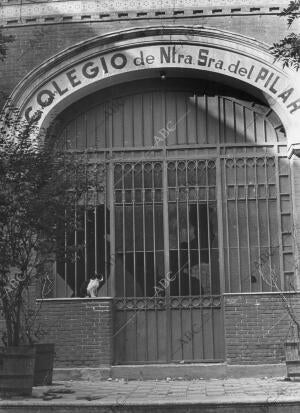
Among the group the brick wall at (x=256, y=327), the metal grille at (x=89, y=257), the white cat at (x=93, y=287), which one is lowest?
the brick wall at (x=256, y=327)

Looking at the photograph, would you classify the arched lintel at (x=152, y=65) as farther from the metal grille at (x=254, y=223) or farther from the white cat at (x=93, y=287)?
the white cat at (x=93, y=287)

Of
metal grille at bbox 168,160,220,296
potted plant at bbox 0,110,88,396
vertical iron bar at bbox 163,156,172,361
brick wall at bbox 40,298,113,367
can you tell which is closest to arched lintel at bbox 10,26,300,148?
metal grille at bbox 168,160,220,296

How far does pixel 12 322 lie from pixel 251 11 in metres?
8.16

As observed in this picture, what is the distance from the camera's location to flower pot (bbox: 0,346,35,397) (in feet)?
31.0

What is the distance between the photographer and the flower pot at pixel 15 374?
9.44m

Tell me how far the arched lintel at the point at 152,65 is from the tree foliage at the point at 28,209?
12.8 ft

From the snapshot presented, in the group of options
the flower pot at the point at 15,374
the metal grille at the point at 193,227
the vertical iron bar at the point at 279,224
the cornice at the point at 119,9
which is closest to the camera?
the flower pot at the point at 15,374

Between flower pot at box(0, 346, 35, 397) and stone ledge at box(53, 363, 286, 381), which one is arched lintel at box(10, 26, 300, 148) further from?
flower pot at box(0, 346, 35, 397)

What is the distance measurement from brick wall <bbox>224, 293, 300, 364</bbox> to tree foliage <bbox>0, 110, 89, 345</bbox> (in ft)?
14.1

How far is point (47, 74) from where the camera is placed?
45.4ft

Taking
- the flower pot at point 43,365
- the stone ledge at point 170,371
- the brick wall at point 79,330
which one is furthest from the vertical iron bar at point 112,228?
the flower pot at point 43,365

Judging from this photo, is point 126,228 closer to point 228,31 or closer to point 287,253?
point 287,253

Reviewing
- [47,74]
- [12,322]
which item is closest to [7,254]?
[12,322]

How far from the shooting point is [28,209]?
31.0ft
